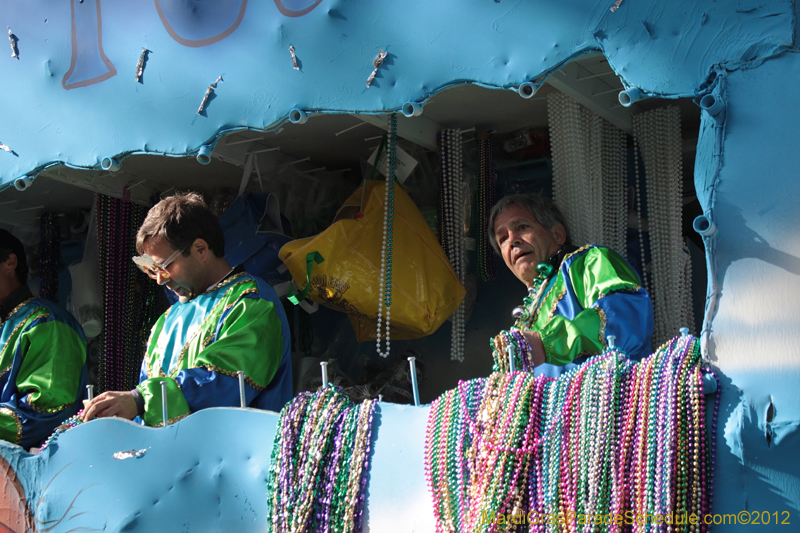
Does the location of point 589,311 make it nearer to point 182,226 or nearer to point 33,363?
point 182,226

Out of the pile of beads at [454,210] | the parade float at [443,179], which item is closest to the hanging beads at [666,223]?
the parade float at [443,179]

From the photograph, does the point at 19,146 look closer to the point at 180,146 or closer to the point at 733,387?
the point at 180,146

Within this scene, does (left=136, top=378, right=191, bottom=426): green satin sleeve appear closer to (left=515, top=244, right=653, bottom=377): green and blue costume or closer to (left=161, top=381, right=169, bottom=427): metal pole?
(left=161, top=381, right=169, bottom=427): metal pole

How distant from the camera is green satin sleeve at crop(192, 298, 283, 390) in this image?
246 cm

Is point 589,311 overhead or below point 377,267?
below

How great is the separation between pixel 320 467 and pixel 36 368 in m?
1.74

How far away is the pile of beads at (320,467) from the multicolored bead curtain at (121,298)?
6.45 ft

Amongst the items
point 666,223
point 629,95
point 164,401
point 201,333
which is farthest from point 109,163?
point 666,223

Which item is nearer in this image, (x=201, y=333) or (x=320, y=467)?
(x=320, y=467)

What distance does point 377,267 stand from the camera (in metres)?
3.02

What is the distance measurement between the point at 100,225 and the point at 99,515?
182 centimetres

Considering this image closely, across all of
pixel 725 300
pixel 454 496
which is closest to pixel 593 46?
pixel 725 300

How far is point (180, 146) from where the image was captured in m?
2.48

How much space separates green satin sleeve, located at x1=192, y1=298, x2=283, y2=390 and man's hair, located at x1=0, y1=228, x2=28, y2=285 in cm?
140
